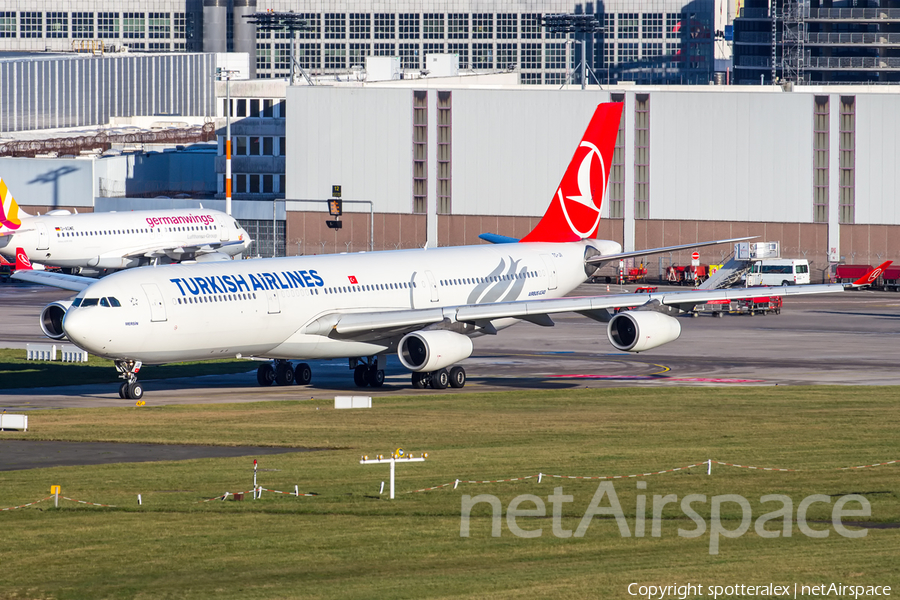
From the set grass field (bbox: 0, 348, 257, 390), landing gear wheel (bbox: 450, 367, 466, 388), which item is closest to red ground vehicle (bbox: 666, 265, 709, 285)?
grass field (bbox: 0, 348, 257, 390)

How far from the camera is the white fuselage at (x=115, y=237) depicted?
105 m

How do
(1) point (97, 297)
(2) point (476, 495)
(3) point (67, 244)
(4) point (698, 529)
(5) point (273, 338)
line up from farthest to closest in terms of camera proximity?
(3) point (67, 244), (5) point (273, 338), (1) point (97, 297), (2) point (476, 495), (4) point (698, 529)

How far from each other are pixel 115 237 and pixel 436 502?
82.3m

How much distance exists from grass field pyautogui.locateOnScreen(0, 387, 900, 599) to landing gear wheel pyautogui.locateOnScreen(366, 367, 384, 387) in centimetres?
610

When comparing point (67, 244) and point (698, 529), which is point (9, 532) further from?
point (67, 244)

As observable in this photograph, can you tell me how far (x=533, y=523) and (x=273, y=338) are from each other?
2421cm

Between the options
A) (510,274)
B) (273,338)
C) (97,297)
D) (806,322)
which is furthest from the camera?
(806,322)

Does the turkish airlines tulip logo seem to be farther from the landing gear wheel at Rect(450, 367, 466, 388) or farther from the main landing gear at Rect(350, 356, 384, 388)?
the main landing gear at Rect(350, 356, 384, 388)

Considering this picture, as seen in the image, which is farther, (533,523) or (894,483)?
(894,483)

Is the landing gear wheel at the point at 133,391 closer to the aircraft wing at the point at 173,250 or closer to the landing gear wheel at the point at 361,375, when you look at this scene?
the landing gear wheel at the point at 361,375

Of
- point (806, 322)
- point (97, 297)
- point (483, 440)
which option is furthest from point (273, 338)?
point (806, 322)

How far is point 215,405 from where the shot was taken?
48.9m

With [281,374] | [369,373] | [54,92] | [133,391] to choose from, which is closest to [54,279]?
[281,374]

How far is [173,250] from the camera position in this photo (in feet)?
359
